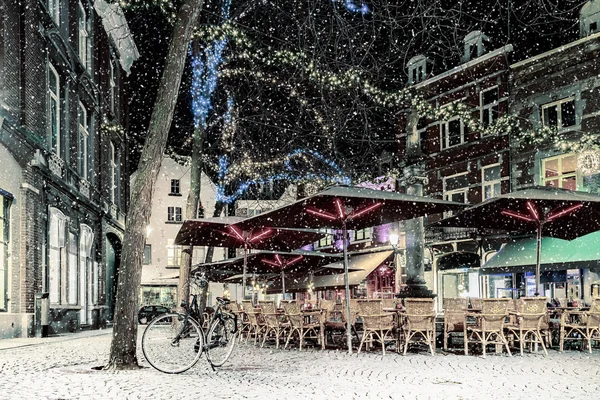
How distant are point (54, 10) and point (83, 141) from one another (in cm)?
516

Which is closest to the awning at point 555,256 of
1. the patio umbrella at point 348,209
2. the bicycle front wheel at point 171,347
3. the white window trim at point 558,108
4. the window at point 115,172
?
the white window trim at point 558,108

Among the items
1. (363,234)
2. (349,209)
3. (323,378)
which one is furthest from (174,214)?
(323,378)

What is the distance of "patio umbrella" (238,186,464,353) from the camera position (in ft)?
32.8

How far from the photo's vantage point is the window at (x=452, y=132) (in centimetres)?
2909

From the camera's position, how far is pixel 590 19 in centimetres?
2325

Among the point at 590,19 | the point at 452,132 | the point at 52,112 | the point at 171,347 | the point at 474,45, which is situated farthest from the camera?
the point at 452,132

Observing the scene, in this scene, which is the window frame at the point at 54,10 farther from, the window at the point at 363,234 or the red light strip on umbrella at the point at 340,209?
the window at the point at 363,234

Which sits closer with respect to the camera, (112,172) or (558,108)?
(558,108)

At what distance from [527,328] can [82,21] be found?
18930 millimetres

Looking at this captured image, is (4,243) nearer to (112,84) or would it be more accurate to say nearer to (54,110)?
(54,110)

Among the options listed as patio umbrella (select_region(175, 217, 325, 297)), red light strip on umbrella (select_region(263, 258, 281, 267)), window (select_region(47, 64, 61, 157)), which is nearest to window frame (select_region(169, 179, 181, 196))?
window (select_region(47, 64, 61, 157))

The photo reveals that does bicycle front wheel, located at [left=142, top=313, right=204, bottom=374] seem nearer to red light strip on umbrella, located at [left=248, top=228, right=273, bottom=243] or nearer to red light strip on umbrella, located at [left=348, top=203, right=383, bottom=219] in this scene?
red light strip on umbrella, located at [left=348, top=203, right=383, bottom=219]

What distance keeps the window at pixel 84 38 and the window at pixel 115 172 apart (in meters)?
5.45

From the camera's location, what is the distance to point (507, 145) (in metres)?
26.4
